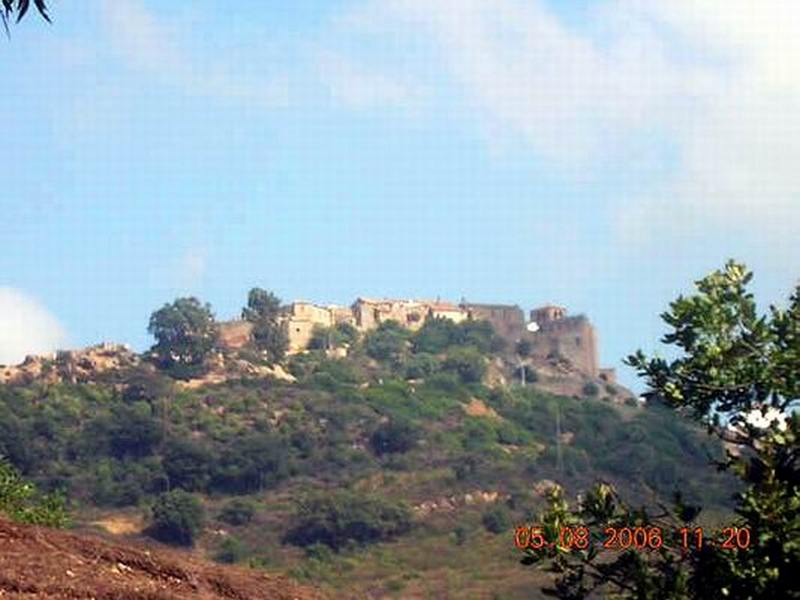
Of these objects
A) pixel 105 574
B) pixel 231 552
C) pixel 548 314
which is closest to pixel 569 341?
pixel 548 314

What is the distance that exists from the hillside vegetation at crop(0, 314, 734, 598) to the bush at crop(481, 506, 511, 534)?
16 centimetres

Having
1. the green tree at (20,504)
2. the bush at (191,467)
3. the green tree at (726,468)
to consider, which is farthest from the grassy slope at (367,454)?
the green tree at (726,468)

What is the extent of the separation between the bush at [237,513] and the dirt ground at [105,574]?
70.1 m

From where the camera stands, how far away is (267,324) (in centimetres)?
13450

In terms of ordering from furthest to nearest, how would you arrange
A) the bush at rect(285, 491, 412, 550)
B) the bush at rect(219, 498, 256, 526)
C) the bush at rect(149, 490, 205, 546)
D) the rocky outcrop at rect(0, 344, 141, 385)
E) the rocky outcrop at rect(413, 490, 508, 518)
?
the rocky outcrop at rect(0, 344, 141, 385), the rocky outcrop at rect(413, 490, 508, 518), the bush at rect(219, 498, 256, 526), the bush at rect(285, 491, 412, 550), the bush at rect(149, 490, 205, 546)

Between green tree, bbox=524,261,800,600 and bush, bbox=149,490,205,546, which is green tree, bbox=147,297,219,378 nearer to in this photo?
bush, bbox=149,490,205,546

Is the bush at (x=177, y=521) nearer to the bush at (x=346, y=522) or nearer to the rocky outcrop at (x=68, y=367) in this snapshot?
the bush at (x=346, y=522)

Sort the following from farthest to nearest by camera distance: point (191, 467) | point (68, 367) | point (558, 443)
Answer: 1. point (68, 367)
2. point (558, 443)
3. point (191, 467)

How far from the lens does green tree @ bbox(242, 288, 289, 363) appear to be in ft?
433

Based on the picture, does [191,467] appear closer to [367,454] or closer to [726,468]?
[367,454]

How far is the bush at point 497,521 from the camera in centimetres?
8356

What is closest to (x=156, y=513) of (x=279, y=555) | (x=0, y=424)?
(x=279, y=555)

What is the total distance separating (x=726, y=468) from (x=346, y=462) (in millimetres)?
91195

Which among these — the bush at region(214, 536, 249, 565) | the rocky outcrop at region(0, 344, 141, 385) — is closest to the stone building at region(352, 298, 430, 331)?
the rocky outcrop at region(0, 344, 141, 385)
